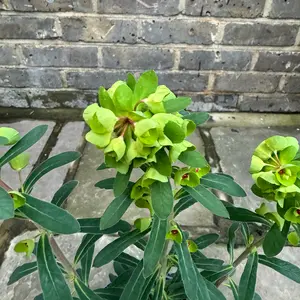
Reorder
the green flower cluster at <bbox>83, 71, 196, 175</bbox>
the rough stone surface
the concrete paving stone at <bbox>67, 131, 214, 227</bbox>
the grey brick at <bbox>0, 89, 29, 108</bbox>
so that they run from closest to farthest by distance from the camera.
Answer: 1. the green flower cluster at <bbox>83, 71, 196, 175</bbox>
2. the concrete paving stone at <bbox>67, 131, 214, 227</bbox>
3. the rough stone surface
4. the grey brick at <bbox>0, 89, 29, 108</bbox>

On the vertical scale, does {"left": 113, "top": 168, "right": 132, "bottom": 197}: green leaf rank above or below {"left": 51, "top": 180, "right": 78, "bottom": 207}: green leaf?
above

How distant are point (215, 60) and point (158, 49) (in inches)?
10.2

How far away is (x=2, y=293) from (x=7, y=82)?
1.03 metres

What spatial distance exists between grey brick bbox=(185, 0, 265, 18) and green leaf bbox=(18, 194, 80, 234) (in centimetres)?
120

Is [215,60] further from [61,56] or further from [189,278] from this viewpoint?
[189,278]

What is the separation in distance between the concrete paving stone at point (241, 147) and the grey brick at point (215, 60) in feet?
0.92

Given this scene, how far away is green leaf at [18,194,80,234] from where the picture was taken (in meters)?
0.46

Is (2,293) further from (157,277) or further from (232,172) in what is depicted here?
(232,172)

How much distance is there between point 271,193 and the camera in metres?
0.46

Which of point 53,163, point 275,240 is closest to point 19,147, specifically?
point 53,163

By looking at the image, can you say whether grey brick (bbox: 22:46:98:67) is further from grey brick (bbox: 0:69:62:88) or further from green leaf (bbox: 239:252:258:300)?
green leaf (bbox: 239:252:258:300)

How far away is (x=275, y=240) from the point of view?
518 millimetres

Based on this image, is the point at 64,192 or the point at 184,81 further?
the point at 184,81

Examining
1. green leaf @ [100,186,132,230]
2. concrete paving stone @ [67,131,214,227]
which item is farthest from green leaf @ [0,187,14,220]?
concrete paving stone @ [67,131,214,227]
